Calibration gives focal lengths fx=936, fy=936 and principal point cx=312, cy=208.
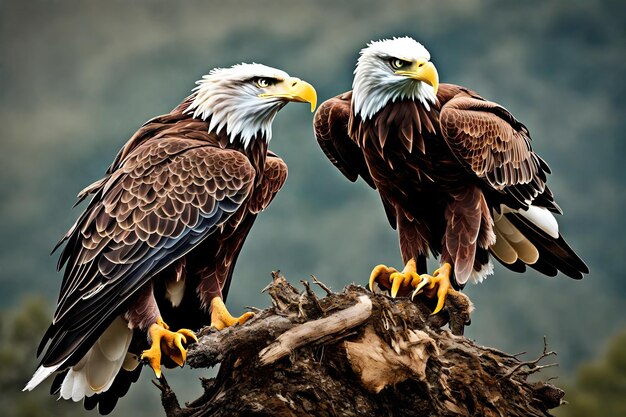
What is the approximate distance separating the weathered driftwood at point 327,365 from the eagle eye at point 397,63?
1.58m

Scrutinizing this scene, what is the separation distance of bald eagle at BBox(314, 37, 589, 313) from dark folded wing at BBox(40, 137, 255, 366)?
3.66 feet

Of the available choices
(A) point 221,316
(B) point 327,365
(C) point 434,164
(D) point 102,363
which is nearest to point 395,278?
(C) point 434,164

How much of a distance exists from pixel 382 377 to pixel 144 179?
76.9 inches

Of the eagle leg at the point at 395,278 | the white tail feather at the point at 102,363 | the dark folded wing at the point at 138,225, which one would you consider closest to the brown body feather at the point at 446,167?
the eagle leg at the point at 395,278

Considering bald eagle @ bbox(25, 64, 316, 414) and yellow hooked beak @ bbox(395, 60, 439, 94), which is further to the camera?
yellow hooked beak @ bbox(395, 60, 439, 94)

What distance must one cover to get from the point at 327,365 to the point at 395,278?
3.96 feet

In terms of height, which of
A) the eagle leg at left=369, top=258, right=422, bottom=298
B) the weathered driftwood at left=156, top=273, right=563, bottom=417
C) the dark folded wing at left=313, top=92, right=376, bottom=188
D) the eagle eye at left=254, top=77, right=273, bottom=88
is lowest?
the weathered driftwood at left=156, top=273, right=563, bottom=417

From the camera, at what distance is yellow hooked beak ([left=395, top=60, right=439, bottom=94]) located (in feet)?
20.4

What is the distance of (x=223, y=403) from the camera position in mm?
5688

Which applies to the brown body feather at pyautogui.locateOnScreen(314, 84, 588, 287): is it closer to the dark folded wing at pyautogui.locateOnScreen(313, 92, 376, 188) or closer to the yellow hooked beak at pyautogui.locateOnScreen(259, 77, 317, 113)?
the dark folded wing at pyautogui.locateOnScreen(313, 92, 376, 188)

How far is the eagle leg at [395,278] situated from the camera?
6645mm

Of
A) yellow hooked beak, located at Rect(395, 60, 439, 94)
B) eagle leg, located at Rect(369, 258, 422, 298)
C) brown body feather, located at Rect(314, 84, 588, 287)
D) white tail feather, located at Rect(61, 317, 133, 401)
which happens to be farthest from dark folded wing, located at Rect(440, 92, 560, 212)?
white tail feather, located at Rect(61, 317, 133, 401)

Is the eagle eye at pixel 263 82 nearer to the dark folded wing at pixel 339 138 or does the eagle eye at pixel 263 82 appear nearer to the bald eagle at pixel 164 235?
the bald eagle at pixel 164 235

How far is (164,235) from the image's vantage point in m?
5.82
